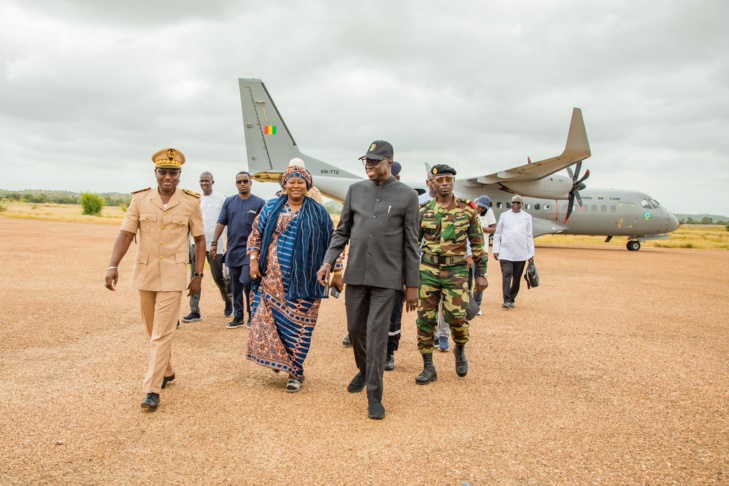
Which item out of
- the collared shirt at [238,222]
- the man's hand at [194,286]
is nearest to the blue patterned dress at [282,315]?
the man's hand at [194,286]

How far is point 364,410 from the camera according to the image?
4215 mm

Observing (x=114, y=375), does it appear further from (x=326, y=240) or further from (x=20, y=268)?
(x=20, y=268)

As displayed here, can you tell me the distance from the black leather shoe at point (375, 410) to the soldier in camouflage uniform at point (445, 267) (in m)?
0.98

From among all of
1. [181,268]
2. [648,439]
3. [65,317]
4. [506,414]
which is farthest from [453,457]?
[65,317]

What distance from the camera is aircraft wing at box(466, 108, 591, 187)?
18.2 m

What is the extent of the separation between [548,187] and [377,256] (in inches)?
826

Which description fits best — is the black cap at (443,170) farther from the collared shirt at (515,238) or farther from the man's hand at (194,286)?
the collared shirt at (515,238)

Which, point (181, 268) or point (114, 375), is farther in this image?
point (114, 375)

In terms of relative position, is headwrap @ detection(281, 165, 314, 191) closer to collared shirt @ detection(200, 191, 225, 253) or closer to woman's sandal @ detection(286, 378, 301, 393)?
woman's sandal @ detection(286, 378, 301, 393)

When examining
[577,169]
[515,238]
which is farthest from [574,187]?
[515,238]

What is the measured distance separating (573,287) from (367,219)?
31.0ft

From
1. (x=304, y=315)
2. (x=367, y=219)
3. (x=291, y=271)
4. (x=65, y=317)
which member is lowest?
(x=65, y=317)

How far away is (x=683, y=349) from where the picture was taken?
21.0ft

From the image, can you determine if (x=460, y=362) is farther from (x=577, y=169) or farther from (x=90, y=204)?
(x=90, y=204)
